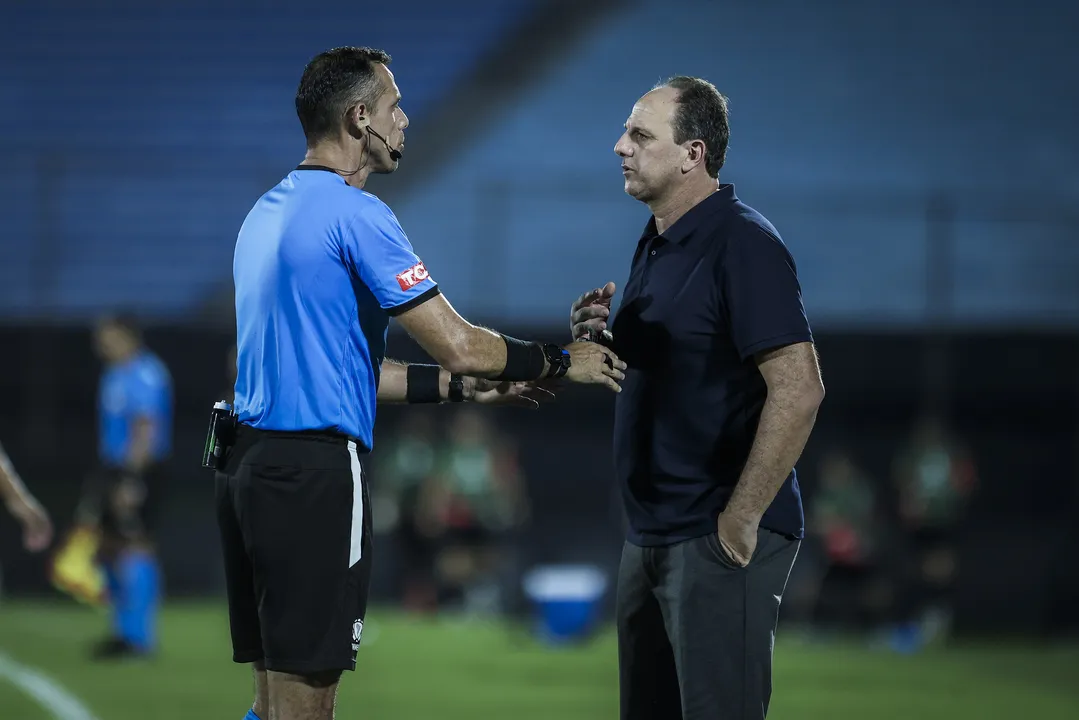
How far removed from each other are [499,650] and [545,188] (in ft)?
19.6

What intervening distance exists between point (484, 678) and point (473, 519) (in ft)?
14.3

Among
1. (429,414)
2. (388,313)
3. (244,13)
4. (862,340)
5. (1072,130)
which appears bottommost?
(429,414)

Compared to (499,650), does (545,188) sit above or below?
above

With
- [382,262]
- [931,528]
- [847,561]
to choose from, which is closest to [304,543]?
[382,262]

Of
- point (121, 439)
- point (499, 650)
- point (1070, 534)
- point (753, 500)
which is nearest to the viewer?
point (753, 500)

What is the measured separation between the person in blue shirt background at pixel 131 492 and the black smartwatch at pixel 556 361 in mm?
6671

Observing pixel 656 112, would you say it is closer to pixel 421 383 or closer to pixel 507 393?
pixel 507 393

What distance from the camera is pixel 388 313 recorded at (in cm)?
383

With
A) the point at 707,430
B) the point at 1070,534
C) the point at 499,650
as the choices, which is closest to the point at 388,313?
the point at 707,430

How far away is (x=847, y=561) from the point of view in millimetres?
12906

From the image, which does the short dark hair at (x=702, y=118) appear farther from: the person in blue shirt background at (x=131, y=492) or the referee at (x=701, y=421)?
the person in blue shirt background at (x=131, y=492)

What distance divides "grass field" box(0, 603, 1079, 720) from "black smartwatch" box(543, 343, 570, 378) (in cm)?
450

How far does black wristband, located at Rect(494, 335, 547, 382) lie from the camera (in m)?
3.97

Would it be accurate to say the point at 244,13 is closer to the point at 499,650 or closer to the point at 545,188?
the point at 545,188
